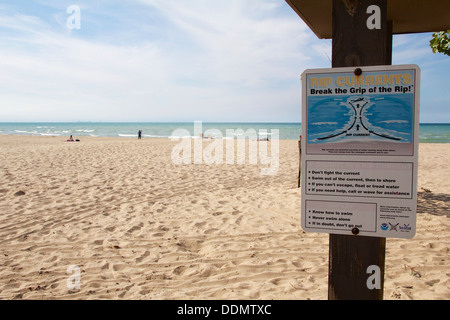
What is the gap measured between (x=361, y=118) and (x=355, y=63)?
31cm

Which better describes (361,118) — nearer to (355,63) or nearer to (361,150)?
(361,150)

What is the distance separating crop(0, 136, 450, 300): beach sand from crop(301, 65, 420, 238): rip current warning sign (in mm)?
1598

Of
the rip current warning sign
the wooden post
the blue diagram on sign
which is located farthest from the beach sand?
the blue diagram on sign

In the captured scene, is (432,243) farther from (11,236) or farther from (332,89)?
(11,236)

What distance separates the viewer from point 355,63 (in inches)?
66.4

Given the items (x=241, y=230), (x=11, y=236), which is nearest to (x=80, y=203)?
(x=11, y=236)

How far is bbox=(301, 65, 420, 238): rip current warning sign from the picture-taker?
164 cm

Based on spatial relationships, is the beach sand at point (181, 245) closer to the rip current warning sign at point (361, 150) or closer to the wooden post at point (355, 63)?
the wooden post at point (355, 63)

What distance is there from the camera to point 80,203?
629 centimetres

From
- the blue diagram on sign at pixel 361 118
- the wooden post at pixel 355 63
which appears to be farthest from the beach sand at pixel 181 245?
the blue diagram on sign at pixel 361 118

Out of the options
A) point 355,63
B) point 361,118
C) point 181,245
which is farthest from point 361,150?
point 181,245

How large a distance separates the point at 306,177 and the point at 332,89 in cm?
53
